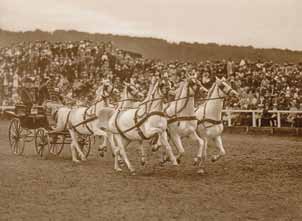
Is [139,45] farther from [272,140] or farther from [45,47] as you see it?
[272,140]

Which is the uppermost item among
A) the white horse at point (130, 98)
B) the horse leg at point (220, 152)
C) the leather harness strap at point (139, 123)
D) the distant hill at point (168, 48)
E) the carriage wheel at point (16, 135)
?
the distant hill at point (168, 48)

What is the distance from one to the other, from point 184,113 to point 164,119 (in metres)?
0.77

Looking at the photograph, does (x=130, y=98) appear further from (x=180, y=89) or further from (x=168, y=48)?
(x=168, y=48)

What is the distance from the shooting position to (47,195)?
8766mm

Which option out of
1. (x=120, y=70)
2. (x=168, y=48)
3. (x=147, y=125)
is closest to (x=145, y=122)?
(x=147, y=125)

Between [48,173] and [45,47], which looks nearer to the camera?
[48,173]

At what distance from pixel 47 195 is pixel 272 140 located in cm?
1095

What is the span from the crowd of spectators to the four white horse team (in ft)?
12.5

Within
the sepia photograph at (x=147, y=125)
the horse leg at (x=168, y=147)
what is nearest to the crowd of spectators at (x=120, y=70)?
the sepia photograph at (x=147, y=125)

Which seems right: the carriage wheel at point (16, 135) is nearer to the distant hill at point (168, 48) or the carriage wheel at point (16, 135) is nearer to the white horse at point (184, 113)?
the distant hill at point (168, 48)

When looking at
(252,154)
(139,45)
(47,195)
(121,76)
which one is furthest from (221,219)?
(121,76)

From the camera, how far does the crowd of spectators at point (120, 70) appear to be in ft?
56.1

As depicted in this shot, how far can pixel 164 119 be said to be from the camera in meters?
11.0

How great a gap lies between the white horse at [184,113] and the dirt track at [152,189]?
2.60 feet
